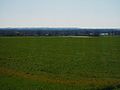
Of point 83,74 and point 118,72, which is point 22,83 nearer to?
point 83,74

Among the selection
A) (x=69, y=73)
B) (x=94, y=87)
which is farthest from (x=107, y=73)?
(x=94, y=87)

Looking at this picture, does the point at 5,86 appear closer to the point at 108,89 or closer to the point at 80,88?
the point at 80,88

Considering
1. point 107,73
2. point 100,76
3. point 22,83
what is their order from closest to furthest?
point 22,83 < point 100,76 < point 107,73

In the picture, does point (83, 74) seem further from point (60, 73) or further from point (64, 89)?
point (64, 89)

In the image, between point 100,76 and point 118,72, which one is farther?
point 118,72

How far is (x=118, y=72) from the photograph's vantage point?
85.9 ft

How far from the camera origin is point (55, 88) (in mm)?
17531

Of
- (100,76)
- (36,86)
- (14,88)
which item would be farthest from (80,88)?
(100,76)

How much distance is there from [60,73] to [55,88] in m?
8.58

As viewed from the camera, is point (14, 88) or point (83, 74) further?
point (83, 74)

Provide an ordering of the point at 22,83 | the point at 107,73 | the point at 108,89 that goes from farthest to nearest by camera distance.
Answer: the point at 107,73 < the point at 22,83 < the point at 108,89

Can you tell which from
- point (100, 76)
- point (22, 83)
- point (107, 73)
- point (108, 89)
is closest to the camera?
point (108, 89)

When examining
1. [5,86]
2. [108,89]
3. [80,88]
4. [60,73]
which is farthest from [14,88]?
[60,73]

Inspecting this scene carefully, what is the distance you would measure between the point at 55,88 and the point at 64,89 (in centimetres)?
66
